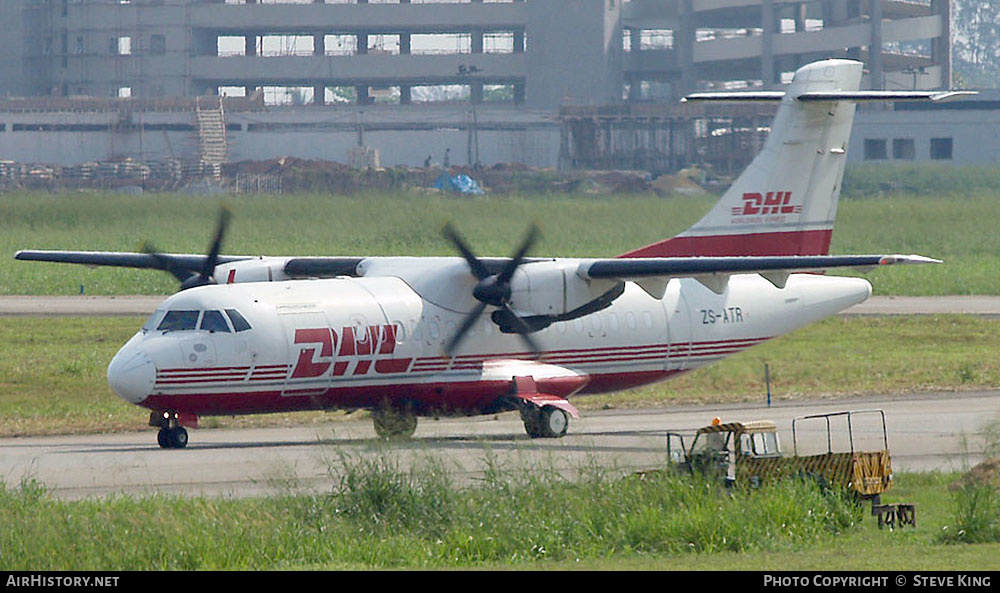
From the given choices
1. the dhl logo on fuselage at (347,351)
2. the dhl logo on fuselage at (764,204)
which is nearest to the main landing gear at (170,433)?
the dhl logo on fuselage at (347,351)

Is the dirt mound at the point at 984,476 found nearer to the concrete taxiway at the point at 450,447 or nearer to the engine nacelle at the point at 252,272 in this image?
the concrete taxiway at the point at 450,447

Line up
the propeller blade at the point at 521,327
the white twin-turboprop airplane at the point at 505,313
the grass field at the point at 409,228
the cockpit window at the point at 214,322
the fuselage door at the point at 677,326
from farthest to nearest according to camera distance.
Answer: the grass field at the point at 409,228
the fuselage door at the point at 677,326
the propeller blade at the point at 521,327
the white twin-turboprop airplane at the point at 505,313
the cockpit window at the point at 214,322

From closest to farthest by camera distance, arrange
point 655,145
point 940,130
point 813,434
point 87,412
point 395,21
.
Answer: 1. point 813,434
2. point 87,412
3. point 940,130
4. point 655,145
5. point 395,21

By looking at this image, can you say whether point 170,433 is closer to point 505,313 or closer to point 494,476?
point 505,313

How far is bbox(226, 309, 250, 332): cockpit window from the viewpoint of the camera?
77.5 ft

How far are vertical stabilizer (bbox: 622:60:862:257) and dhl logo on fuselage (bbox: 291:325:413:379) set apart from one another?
23.3 ft

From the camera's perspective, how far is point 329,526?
1559 cm

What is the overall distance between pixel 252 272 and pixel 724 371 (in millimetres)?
12114

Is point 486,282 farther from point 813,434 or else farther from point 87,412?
point 87,412

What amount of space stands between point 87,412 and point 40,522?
595 inches

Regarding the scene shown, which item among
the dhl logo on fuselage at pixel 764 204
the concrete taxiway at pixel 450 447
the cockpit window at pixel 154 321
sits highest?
the dhl logo on fuselage at pixel 764 204

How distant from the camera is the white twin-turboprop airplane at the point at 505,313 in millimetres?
23688

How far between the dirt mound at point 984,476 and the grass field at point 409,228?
37510mm
